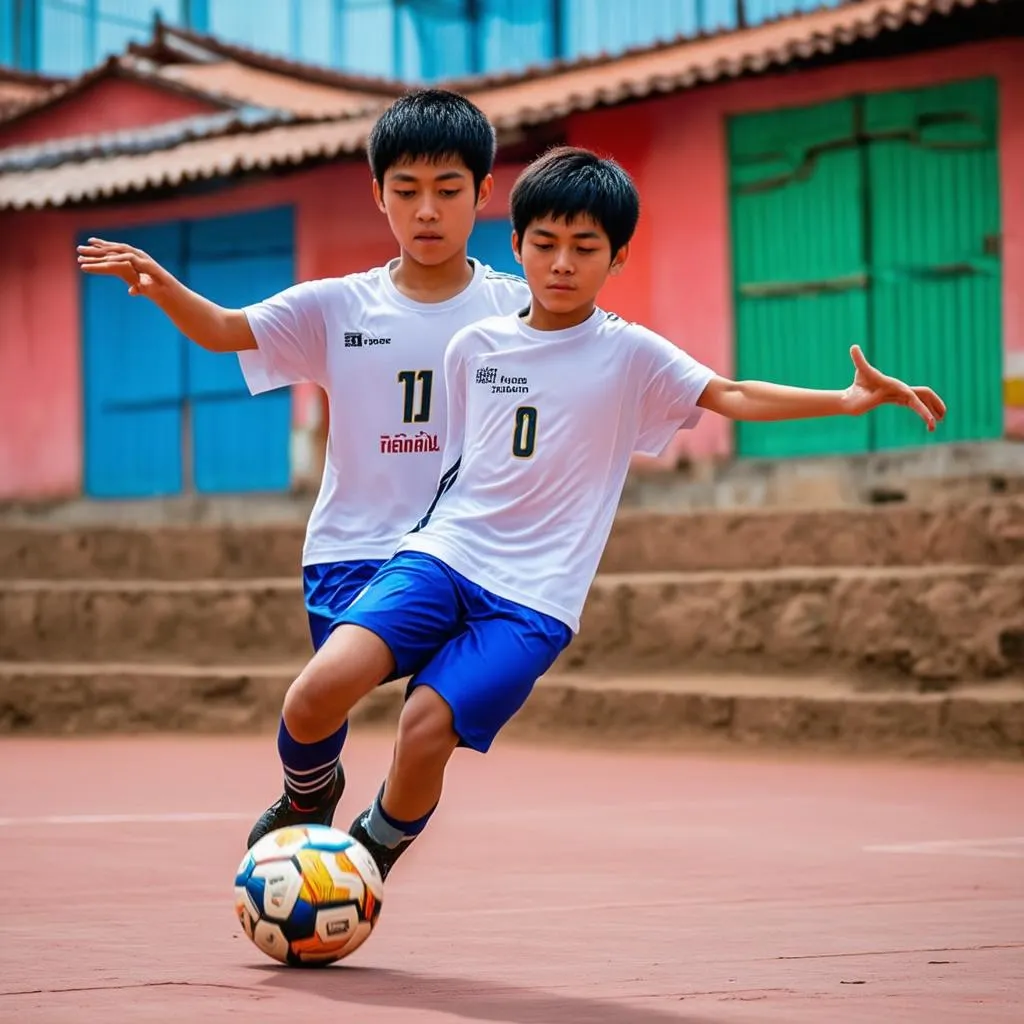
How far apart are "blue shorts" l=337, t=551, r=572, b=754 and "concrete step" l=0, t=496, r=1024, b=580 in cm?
740

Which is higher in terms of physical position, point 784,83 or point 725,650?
point 784,83

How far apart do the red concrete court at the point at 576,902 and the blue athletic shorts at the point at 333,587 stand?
76 centimetres

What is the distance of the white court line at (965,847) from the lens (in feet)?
21.9

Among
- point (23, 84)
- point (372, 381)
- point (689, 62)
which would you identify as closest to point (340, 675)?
point (372, 381)

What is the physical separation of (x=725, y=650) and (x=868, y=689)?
38.3 inches

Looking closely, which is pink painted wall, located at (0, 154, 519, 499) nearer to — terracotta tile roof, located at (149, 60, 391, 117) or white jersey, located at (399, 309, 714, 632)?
terracotta tile roof, located at (149, 60, 391, 117)

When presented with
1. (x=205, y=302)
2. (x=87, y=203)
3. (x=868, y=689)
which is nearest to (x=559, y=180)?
(x=205, y=302)

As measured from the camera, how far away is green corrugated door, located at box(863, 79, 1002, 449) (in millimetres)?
14117

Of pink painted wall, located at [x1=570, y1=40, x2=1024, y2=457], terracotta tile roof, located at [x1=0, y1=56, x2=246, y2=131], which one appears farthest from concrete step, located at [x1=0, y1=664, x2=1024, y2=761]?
terracotta tile roof, located at [x1=0, y1=56, x2=246, y2=131]

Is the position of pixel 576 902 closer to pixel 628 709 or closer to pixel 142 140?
pixel 628 709

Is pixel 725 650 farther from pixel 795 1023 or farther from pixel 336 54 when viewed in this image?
pixel 336 54

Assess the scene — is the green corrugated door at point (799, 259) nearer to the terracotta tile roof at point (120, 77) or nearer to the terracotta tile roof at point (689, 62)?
the terracotta tile roof at point (689, 62)

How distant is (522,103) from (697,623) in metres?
6.84

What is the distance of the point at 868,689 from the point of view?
11.1 metres
